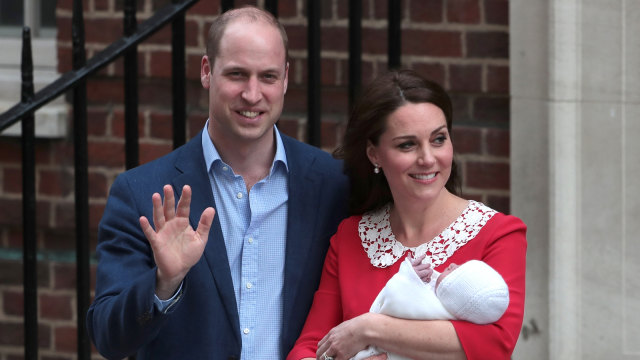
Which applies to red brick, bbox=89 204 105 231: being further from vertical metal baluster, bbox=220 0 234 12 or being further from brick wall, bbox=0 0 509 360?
vertical metal baluster, bbox=220 0 234 12

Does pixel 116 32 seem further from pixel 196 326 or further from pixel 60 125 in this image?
pixel 196 326

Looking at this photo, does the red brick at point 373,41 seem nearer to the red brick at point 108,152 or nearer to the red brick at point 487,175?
the red brick at point 487,175

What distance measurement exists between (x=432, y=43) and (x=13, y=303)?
211cm

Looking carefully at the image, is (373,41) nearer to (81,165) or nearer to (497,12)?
(497,12)

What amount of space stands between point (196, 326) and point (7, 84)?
Answer: 235cm

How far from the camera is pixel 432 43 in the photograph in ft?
13.1

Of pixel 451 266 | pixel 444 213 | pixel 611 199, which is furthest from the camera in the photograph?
pixel 611 199

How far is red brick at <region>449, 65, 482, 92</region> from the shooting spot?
3.94 m

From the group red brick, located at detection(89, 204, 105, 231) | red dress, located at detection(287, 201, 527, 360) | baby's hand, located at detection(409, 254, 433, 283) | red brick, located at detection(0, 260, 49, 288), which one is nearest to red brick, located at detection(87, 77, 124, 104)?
red brick, located at detection(89, 204, 105, 231)

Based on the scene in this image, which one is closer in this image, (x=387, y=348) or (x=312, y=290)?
(x=387, y=348)

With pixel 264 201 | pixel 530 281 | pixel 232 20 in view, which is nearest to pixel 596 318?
pixel 530 281

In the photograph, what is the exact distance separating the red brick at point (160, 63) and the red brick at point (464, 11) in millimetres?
1133

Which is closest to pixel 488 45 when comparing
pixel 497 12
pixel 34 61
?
pixel 497 12

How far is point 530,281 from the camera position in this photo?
3760 mm
